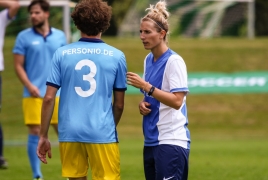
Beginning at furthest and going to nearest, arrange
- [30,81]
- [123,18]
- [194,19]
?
[123,18]
[194,19]
[30,81]

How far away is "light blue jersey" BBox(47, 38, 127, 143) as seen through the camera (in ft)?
18.9

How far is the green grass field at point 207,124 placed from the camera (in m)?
10.4

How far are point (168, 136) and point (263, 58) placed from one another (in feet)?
59.9

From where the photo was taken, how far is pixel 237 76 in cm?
2086

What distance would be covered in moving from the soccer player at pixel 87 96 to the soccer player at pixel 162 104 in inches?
11.1

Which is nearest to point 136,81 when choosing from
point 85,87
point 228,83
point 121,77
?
point 121,77

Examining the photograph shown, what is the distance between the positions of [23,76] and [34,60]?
311 millimetres

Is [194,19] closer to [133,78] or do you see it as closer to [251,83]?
[251,83]

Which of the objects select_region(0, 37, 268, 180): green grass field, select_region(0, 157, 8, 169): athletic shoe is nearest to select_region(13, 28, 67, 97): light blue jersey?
select_region(0, 157, 8, 169): athletic shoe

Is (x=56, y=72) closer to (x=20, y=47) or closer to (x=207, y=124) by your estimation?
(x=20, y=47)

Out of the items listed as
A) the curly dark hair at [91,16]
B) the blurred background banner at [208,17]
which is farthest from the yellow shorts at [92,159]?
the blurred background banner at [208,17]

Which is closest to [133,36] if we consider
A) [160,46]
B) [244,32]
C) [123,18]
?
[123,18]

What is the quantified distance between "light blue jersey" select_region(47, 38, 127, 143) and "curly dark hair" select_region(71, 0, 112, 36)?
11 cm

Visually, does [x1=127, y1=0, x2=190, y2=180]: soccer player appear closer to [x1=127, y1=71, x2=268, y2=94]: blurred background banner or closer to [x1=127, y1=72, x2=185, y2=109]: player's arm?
[x1=127, y1=72, x2=185, y2=109]: player's arm
